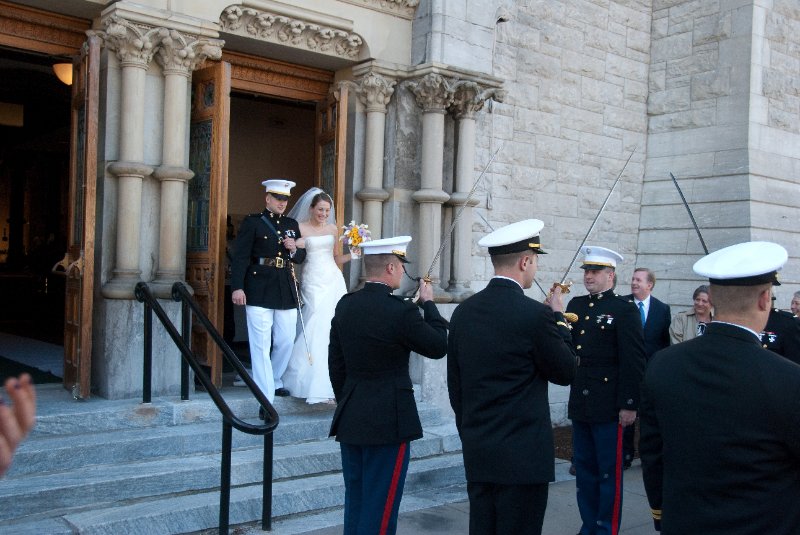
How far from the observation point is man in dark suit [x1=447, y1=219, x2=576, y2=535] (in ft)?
11.7

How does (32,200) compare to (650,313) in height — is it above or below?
above

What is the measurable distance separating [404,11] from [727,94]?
170 inches

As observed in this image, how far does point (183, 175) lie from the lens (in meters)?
6.55

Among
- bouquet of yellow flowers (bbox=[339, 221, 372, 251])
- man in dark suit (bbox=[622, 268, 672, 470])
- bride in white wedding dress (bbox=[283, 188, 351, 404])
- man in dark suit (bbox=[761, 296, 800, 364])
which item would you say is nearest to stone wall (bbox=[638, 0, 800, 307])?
man in dark suit (bbox=[622, 268, 672, 470])

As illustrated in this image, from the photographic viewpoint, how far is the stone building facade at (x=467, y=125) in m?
6.44

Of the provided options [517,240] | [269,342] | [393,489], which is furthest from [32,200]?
[517,240]

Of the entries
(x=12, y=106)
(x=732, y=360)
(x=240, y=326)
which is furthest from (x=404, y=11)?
(x=12, y=106)

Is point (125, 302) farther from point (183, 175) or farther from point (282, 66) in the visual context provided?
point (282, 66)

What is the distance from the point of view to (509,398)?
3.61 meters

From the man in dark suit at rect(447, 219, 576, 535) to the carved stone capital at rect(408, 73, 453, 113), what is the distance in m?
4.31

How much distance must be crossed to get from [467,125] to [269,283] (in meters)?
2.78

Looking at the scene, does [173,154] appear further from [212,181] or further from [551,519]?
[551,519]

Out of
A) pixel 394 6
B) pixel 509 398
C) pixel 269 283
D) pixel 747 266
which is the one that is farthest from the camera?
pixel 394 6

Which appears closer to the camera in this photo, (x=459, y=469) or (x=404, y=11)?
(x=459, y=469)
